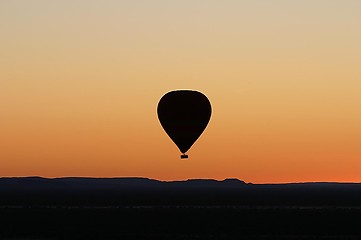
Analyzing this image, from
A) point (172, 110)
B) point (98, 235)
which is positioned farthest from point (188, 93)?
point (98, 235)

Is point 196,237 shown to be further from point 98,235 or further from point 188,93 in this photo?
point 188,93

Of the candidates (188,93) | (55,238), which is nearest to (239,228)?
(188,93)

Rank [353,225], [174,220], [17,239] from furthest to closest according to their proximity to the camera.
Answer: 1. [174,220]
2. [353,225]
3. [17,239]

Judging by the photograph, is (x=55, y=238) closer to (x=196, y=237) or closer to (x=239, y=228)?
(x=196, y=237)

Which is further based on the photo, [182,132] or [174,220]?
[174,220]

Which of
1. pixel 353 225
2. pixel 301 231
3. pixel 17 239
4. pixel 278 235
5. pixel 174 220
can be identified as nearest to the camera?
pixel 17 239

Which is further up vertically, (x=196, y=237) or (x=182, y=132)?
(x=182, y=132)
